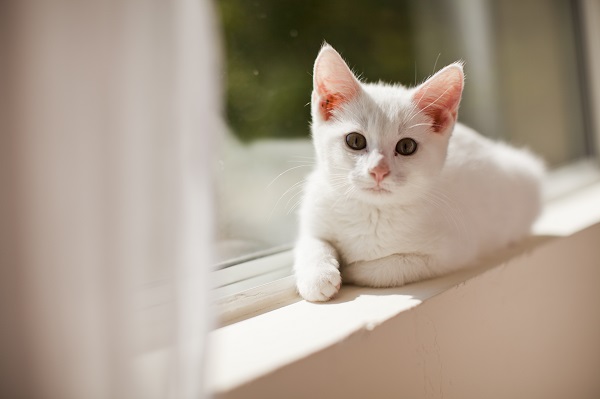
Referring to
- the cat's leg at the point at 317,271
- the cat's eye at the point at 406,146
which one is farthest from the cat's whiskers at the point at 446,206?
the cat's leg at the point at 317,271

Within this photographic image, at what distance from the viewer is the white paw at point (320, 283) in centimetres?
107

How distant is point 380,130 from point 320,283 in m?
0.36

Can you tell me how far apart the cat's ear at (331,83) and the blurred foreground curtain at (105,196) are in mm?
470

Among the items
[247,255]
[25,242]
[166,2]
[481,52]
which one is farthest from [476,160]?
[25,242]

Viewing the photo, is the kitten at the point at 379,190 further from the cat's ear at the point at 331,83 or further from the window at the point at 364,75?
the window at the point at 364,75

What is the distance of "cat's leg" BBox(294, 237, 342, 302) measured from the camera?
3.52ft

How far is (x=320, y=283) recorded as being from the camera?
107 centimetres

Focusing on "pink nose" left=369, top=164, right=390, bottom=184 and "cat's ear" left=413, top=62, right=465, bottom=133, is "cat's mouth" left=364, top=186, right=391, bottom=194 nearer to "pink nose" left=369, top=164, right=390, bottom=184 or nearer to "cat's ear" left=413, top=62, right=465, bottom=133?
"pink nose" left=369, top=164, right=390, bottom=184

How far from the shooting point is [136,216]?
0.61m

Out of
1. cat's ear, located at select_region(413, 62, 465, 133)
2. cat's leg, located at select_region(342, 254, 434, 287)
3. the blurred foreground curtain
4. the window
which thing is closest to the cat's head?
cat's ear, located at select_region(413, 62, 465, 133)

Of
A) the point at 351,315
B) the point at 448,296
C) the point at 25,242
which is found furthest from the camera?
the point at 448,296

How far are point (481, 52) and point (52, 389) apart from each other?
2.12 m

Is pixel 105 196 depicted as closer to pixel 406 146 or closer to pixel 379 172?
pixel 379 172

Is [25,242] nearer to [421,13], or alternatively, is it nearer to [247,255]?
[247,255]
